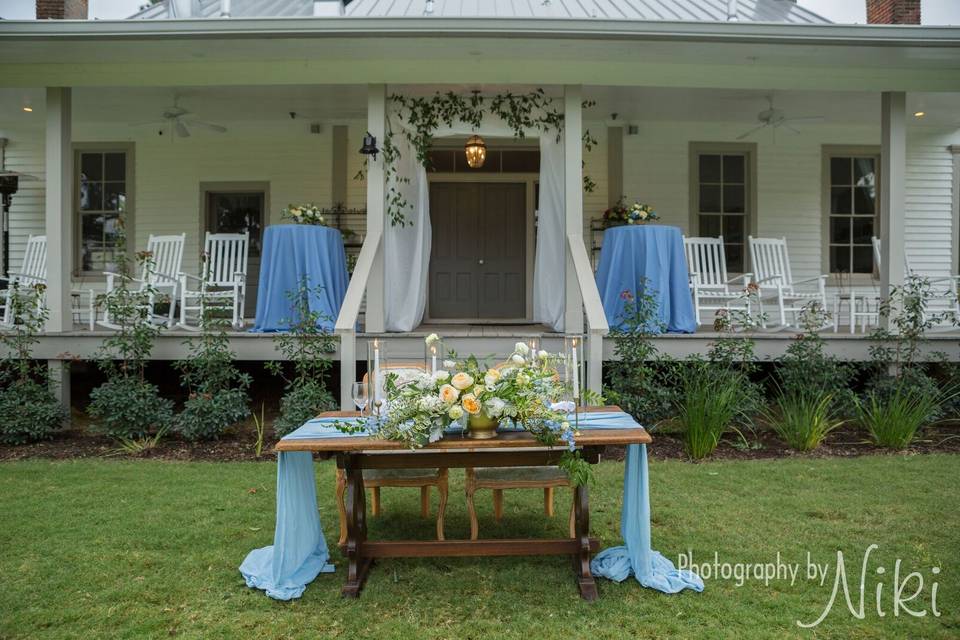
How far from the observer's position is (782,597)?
9.72ft

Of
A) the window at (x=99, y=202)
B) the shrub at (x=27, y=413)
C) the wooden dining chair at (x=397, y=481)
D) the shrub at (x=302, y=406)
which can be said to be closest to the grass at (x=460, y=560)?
the wooden dining chair at (x=397, y=481)

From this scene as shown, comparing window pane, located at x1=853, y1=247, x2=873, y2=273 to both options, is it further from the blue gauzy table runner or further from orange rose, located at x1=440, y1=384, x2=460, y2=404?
orange rose, located at x1=440, y1=384, x2=460, y2=404

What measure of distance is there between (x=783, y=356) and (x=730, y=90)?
2696 millimetres

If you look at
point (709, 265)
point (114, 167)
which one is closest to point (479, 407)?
point (709, 265)

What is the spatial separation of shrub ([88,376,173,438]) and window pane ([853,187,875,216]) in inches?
324

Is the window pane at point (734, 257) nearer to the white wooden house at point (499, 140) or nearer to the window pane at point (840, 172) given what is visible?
the white wooden house at point (499, 140)

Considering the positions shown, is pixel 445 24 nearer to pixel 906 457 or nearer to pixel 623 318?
pixel 623 318

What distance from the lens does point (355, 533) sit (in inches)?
124

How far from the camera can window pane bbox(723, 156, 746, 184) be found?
8680 mm

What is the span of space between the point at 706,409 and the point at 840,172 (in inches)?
200

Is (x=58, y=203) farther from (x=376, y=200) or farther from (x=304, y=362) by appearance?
(x=376, y=200)

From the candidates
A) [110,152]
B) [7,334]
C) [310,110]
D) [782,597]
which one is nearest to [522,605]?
[782,597]

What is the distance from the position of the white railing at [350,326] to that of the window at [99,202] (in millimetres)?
4852

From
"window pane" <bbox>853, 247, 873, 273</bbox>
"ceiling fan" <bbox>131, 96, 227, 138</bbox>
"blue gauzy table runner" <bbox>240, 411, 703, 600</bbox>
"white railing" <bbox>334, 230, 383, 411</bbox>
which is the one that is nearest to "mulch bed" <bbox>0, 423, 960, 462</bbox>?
"white railing" <bbox>334, 230, 383, 411</bbox>
